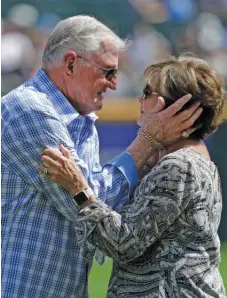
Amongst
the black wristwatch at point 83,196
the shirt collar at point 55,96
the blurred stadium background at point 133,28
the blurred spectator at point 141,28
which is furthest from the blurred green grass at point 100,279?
the black wristwatch at point 83,196

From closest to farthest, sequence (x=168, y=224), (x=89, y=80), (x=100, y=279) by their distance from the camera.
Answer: (x=168, y=224) → (x=89, y=80) → (x=100, y=279)

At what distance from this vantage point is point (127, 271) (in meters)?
3.48

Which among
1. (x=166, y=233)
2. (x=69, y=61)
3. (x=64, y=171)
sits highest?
(x=69, y=61)

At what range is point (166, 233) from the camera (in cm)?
342

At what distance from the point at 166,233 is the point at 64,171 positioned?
1.47ft

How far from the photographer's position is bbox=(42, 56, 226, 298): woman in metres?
3.38

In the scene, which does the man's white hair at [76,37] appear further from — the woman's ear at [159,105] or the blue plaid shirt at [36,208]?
the woman's ear at [159,105]

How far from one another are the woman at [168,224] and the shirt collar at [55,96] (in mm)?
224

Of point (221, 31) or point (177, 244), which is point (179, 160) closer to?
point (177, 244)

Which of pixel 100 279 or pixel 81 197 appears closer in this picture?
pixel 81 197

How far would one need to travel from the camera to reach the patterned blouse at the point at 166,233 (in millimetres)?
3377

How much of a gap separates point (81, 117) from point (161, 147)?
34cm

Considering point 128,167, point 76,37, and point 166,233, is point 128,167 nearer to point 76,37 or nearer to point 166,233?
point 166,233

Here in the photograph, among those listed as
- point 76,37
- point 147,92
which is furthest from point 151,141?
point 76,37
